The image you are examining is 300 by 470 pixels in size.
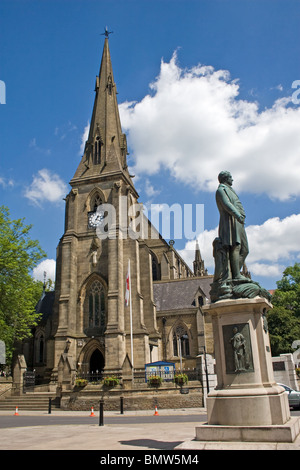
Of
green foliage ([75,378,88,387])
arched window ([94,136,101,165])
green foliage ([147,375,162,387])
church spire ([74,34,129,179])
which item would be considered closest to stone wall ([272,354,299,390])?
green foliage ([147,375,162,387])

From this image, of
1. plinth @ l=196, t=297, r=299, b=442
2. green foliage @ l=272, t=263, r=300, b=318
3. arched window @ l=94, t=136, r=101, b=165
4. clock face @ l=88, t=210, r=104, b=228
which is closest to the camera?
plinth @ l=196, t=297, r=299, b=442

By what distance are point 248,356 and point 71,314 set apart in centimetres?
2894

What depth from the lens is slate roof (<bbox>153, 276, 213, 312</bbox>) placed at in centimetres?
4109

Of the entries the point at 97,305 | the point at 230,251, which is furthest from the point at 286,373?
the point at 230,251

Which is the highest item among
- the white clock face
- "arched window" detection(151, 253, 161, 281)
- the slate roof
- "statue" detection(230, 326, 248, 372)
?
the white clock face

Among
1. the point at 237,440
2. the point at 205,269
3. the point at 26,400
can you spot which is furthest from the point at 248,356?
the point at 205,269

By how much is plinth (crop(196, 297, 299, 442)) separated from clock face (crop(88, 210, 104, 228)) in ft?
101

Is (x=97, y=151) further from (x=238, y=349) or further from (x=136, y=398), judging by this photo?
(x=238, y=349)

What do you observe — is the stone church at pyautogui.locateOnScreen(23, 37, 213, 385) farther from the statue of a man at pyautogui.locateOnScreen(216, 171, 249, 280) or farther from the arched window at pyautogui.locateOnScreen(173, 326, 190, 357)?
the statue of a man at pyautogui.locateOnScreen(216, 171, 249, 280)

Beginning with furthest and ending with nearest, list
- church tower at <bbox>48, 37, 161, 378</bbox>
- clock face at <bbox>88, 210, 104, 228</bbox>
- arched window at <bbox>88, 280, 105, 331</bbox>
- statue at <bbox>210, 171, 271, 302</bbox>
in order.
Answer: clock face at <bbox>88, 210, 104, 228</bbox> → arched window at <bbox>88, 280, 105, 331</bbox> → church tower at <bbox>48, 37, 161, 378</bbox> → statue at <bbox>210, 171, 271, 302</bbox>

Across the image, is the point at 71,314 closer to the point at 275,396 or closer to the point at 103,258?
the point at 103,258

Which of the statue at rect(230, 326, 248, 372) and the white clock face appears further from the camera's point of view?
the white clock face

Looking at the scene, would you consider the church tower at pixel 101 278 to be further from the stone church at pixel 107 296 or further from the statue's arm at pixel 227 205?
the statue's arm at pixel 227 205

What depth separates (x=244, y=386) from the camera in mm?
7098
